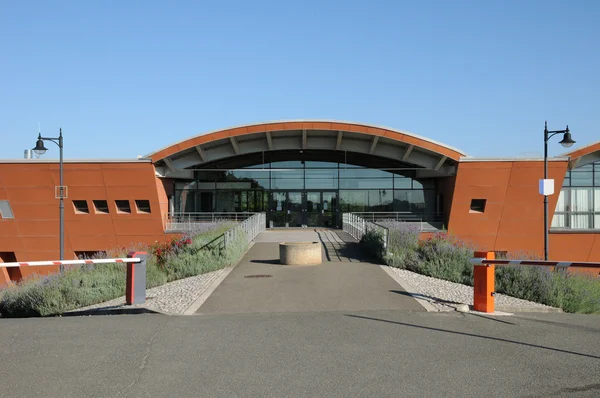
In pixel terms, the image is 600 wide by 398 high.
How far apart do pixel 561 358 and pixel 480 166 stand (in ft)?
80.8

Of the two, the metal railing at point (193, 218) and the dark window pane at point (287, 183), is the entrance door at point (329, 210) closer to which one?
the dark window pane at point (287, 183)

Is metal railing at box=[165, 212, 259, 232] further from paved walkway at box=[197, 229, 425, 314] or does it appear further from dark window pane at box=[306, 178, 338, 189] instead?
paved walkway at box=[197, 229, 425, 314]

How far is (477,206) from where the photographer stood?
31656mm

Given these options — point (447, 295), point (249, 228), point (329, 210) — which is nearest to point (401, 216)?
point (329, 210)

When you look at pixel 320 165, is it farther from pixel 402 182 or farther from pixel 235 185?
pixel 235 185

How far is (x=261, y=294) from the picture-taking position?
42.0ft

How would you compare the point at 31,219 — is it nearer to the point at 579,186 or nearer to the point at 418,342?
the point at 418,342

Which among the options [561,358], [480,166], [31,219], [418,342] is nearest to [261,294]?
[418,342]

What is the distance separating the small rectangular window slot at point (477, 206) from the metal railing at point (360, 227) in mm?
6797

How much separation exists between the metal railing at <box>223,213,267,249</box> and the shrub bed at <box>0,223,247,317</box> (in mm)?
296

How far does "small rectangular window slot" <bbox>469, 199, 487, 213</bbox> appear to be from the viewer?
103ft

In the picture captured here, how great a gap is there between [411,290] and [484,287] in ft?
8.86

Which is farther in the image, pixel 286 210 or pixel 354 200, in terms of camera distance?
A: pixel 286 210

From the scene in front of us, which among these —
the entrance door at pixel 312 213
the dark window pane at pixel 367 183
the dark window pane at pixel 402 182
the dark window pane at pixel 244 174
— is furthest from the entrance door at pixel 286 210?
the dark window pane at pixel 402 182
